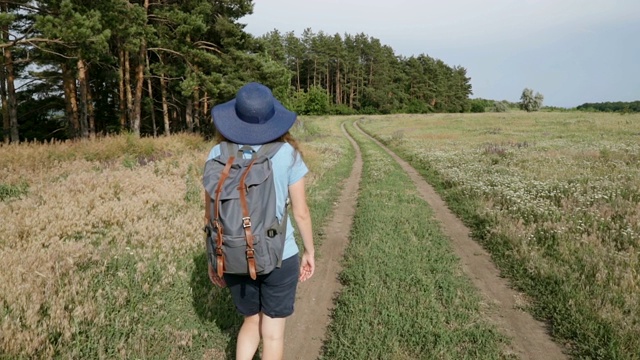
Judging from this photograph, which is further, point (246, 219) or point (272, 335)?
point (272, 335)

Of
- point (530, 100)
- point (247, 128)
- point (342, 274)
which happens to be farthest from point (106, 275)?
point (530, 100)

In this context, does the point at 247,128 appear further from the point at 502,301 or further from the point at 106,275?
the point at 502,301

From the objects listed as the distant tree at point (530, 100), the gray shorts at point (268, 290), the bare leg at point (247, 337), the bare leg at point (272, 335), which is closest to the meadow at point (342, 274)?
the bare leg at point (247, 337)

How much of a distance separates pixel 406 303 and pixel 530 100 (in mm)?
118576

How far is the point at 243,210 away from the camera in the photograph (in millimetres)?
2252

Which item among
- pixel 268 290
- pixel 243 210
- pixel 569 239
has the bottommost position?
pixel 569 239

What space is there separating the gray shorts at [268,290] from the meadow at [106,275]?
1416mm

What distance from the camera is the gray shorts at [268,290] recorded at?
8.67ft

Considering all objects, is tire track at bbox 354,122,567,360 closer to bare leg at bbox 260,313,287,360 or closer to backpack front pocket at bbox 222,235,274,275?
bare leg at bbox 260,313,287,360

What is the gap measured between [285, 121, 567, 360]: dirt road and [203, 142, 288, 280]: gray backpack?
2.05m

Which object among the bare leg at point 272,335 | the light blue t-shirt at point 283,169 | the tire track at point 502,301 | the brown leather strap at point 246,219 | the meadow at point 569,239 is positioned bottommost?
the tire track at point 502,301

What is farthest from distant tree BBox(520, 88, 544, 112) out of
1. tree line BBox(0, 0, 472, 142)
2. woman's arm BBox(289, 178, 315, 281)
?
woman's arm BBox(289, 178, 315, 281)

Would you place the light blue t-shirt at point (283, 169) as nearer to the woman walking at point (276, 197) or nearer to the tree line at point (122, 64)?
the woman walking at point (276, 197)

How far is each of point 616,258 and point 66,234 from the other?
871 cm
